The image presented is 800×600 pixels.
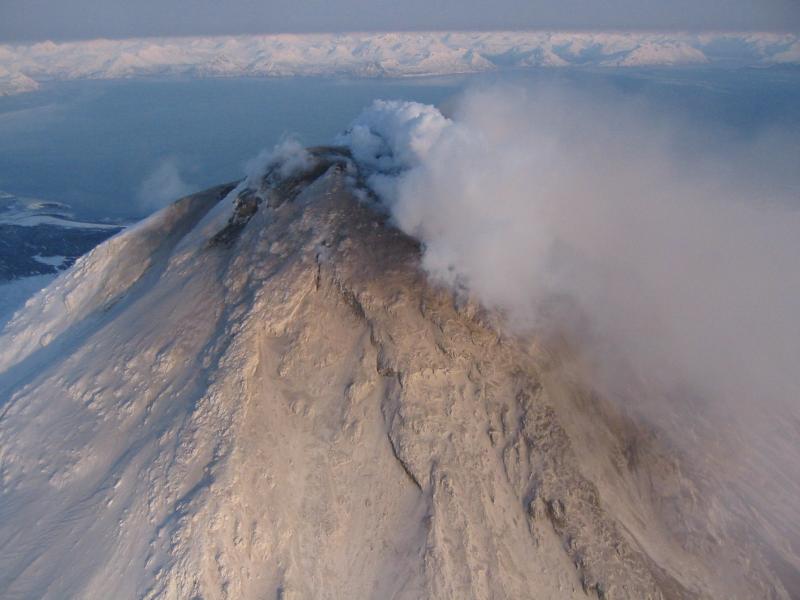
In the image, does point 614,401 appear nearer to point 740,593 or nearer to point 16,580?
point 740,593

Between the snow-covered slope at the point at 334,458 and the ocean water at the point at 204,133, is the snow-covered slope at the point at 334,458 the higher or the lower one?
the higher one

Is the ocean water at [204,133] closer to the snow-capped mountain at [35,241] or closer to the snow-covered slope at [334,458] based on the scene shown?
the snow-capped mountain at [35,241]

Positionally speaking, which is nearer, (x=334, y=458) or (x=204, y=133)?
(x=334, y=458)

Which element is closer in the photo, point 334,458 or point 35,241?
point 334,458

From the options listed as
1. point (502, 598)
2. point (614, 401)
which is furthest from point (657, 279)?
point (502, 598)

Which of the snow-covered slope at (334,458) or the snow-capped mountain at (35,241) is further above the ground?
the snow-covered slope at (334,458)

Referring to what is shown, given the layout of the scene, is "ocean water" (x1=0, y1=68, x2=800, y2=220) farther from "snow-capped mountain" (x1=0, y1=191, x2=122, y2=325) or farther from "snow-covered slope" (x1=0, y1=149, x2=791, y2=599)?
"snow-covered slope" (x1=0, y1=149, x2=791, y2=599)

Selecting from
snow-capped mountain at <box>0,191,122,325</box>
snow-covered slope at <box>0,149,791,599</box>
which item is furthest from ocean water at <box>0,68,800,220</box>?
snow-covered slope at <box>0,149,791,599</box>

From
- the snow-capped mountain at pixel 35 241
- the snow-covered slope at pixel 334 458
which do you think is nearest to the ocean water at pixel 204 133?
the snow-capped mountain at pixel 35 241

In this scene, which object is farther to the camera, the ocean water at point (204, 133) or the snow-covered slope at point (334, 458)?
the ocean water at point (204, 133)

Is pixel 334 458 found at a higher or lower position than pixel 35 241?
higher
